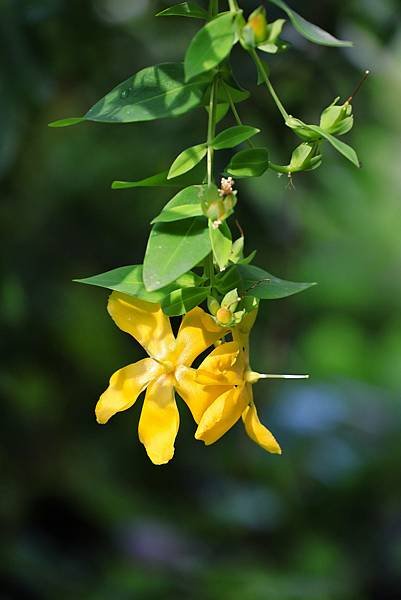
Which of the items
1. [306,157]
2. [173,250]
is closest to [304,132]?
[306,157]

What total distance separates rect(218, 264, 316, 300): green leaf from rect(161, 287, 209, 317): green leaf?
0.6 inches

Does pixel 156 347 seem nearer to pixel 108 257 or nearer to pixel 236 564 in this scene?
pixel 108 257

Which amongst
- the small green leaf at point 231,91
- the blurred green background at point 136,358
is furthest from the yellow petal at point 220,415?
the blurred green background at point 136,358

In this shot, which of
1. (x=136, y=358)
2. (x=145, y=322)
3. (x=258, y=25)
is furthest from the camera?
(x=136, y=358)

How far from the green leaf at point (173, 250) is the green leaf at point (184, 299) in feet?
0.15

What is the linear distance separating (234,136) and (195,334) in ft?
0.49

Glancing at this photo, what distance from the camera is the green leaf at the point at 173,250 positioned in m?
0.65

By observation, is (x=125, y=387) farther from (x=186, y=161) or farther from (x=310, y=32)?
(x=310, y=32)

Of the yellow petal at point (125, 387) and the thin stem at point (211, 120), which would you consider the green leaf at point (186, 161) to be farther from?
the yellow petal at point (125, 387)

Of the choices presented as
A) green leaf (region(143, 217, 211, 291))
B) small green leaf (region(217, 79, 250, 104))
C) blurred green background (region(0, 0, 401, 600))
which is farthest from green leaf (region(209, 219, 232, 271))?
blurred green background (region(0, 0, 401, 600))

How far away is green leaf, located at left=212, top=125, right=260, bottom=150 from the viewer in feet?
2.34

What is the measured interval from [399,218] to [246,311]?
381 cm

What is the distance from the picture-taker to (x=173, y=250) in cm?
67

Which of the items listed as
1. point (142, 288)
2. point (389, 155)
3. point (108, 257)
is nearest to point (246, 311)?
point (142, 288)
